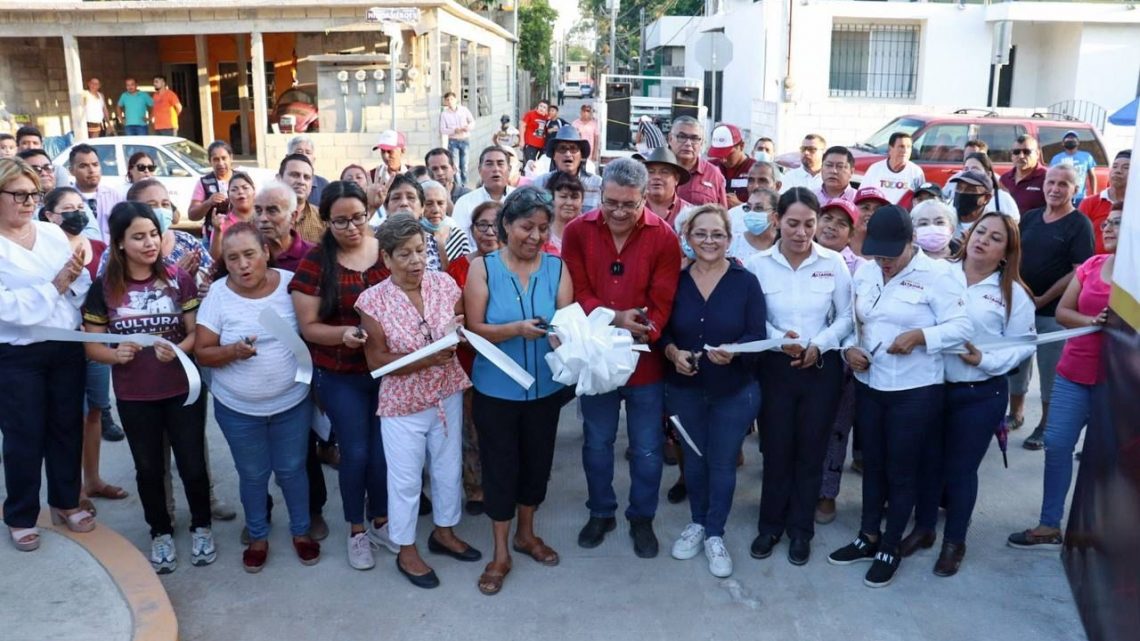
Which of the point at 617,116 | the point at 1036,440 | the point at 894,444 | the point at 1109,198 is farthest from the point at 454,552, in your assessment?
the point at 617,116

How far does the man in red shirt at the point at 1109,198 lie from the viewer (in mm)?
5980

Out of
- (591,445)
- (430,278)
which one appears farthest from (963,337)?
(430,278)

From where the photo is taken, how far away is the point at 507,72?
3197 centimetres

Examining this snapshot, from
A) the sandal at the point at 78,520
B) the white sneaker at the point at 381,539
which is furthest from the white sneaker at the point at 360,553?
the sandal at the point at 78,520

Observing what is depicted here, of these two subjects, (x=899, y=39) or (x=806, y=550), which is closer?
(x=806, y=550)

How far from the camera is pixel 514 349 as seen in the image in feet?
14.1

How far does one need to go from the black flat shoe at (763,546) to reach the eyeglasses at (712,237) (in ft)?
5.27

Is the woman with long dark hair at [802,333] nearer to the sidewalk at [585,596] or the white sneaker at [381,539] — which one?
the sidewalk at [585,596]

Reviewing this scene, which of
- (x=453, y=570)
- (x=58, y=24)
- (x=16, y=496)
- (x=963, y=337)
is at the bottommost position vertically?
(x=453, y=570)

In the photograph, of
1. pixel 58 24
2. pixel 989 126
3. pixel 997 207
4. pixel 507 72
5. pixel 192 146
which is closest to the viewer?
pixel 997 207

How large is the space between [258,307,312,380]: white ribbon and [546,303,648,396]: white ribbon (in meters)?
1.13

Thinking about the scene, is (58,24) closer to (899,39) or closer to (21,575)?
(21,575)

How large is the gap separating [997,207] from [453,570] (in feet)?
13.2

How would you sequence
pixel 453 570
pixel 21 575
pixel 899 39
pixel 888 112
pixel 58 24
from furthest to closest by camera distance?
pixel 899 39
pixel 888 112
pixel 58 24
pixel 453 570
pixel 21 575
